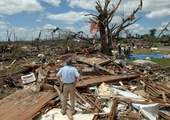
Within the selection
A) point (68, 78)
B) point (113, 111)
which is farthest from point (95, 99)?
point (68, 78)

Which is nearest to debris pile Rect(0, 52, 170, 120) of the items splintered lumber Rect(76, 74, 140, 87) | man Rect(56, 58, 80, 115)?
splintered lumber Rect(76, 74, 140, 87)

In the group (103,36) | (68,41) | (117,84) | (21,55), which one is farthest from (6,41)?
(117,84)

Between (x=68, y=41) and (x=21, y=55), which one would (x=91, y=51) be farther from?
(x=21, y=55)

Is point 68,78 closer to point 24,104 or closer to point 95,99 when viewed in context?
point 95,99

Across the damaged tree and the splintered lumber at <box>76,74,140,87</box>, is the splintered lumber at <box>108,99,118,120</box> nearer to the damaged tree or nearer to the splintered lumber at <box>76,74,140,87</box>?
the splintered lumber at <box>76,74,140,87</box>

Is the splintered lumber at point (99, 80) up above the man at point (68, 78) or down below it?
below

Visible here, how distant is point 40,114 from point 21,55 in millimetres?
17445

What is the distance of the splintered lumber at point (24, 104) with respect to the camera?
23.4 ft

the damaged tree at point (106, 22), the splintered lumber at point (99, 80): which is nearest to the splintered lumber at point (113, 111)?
the splintered lumber at point (99, 80)

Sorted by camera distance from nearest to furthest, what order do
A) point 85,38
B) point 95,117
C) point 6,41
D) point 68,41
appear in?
1. point 95,117
2. point 85,38
3. point 68,41
4. point 6,41

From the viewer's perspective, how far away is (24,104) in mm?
8141

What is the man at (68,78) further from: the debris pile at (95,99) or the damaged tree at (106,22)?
the damaged tree at (106,22)

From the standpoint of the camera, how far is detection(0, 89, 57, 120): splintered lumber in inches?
281

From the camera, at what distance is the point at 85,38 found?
21.5 metres
